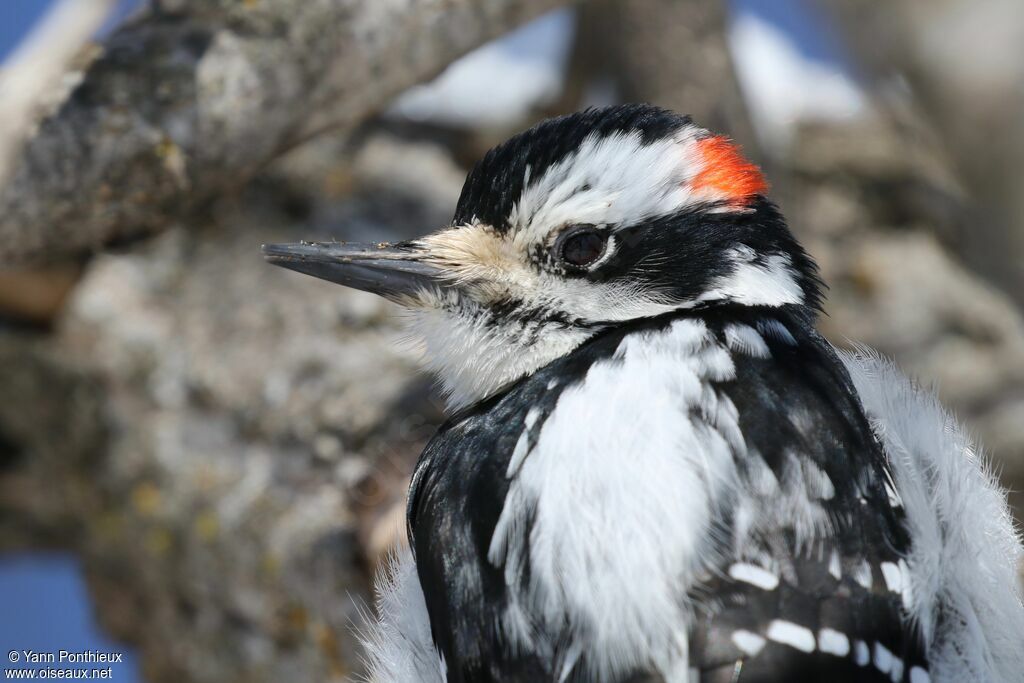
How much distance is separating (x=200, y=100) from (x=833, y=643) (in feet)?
5.56

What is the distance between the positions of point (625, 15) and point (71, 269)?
1.95 metres

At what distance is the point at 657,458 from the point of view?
4.74 ft

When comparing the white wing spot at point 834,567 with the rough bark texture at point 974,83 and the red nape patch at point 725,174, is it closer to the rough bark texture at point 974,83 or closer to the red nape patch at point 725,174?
the red nape patch at point 725,174

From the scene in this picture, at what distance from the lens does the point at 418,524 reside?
5.47 feet

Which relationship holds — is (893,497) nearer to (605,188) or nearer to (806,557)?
(806,557)

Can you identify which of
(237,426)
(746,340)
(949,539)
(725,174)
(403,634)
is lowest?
(237,426)

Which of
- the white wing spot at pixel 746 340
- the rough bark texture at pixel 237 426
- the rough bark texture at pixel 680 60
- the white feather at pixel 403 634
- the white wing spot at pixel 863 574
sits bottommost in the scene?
the rough bark texture at pixel 237 426

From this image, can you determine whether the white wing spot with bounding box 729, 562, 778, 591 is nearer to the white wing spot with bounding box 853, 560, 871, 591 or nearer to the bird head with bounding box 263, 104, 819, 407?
the white wing spot with bounding box 853, 560, 871, 591

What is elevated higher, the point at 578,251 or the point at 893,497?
the point at 578,251

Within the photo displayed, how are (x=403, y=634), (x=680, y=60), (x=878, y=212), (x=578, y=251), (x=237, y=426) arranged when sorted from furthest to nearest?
(x=878, y=212)
(x=680, y=60)
(x=237, y=426)
(x=403, y=634)
(x=578, y=251)

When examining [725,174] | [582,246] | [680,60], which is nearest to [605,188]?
[582,246]

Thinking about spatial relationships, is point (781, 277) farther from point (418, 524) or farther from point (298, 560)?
point (298, 560)

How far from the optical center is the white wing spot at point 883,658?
1.41m

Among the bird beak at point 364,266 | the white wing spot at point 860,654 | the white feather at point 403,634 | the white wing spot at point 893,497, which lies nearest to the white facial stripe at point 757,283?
the white wing spot at point 893,497
